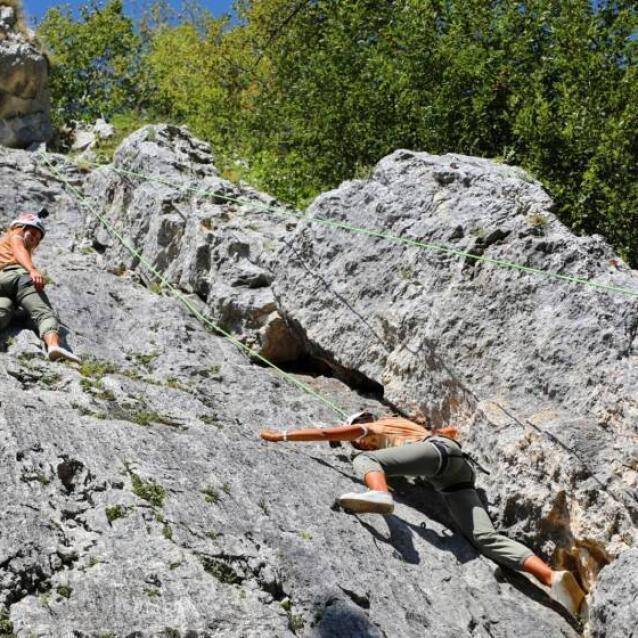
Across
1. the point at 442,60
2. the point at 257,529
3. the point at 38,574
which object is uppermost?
the point at 442,60

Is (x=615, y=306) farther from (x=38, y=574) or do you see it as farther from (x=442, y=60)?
(x=442, y=60)

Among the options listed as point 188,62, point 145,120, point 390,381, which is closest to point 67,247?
point 390,381

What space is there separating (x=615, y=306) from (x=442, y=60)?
9.33 metres

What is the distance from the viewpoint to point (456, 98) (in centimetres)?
1534


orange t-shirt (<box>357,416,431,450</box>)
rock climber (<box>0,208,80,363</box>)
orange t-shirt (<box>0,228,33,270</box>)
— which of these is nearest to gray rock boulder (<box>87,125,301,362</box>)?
rock climber (<box>0,208,80,363</box>)

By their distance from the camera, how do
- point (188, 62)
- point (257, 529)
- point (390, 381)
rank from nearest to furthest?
point (257, 529)
point (390, 381)
point (188, 62)

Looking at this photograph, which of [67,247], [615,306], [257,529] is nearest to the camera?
[257,529]

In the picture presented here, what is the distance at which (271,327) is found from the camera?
10219 millimetres

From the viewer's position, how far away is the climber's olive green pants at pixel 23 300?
871cm

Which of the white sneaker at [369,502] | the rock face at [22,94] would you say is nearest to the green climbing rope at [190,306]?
the rock face at [22,94]

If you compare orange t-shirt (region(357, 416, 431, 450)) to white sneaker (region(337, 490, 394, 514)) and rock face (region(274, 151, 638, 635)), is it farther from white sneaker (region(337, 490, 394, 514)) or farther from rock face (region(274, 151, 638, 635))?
white sneaker (region(337, 490, 394, 514))

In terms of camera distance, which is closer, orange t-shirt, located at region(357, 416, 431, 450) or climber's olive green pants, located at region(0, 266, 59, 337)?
orange t-shirt, located at region(357, 416, 431, 450)

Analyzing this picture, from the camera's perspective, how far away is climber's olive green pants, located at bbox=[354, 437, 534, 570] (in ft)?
23.3

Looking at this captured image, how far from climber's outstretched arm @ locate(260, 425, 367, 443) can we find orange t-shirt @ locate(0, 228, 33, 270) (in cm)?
374
